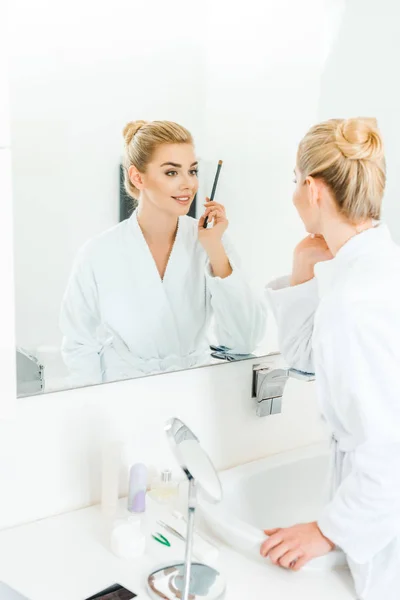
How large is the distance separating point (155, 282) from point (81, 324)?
179 mm

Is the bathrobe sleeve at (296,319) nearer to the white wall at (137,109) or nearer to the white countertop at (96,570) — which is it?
the white wall at (137,109)

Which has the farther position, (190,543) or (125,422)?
(125,422)

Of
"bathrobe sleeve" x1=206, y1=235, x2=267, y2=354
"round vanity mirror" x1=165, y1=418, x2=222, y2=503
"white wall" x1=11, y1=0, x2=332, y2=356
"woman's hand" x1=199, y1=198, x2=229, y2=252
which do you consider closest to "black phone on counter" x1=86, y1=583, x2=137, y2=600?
"round vanity mirror" x1=165, y1=418, x2=222, y2=503

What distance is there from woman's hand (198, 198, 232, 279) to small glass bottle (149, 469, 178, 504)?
418 millimetres

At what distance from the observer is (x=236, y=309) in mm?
1569

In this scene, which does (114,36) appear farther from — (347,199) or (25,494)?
(25,494)

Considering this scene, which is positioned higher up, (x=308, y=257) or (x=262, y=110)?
(x=262, y=110)

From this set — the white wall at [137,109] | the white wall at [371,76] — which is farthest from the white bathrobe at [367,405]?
the white wall at [371,76]

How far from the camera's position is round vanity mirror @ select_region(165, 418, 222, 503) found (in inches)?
40.4

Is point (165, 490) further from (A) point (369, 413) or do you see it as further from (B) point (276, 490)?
(A) point (369, 413)

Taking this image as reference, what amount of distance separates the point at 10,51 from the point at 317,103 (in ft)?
2.46

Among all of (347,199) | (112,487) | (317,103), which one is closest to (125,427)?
(112,487)

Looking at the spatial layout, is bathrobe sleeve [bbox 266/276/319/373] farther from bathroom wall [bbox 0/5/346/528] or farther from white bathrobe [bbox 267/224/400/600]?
white bathrobe [bbox 267/224/400/600]

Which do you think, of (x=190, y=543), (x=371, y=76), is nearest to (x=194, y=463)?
(x=190, y=543)
